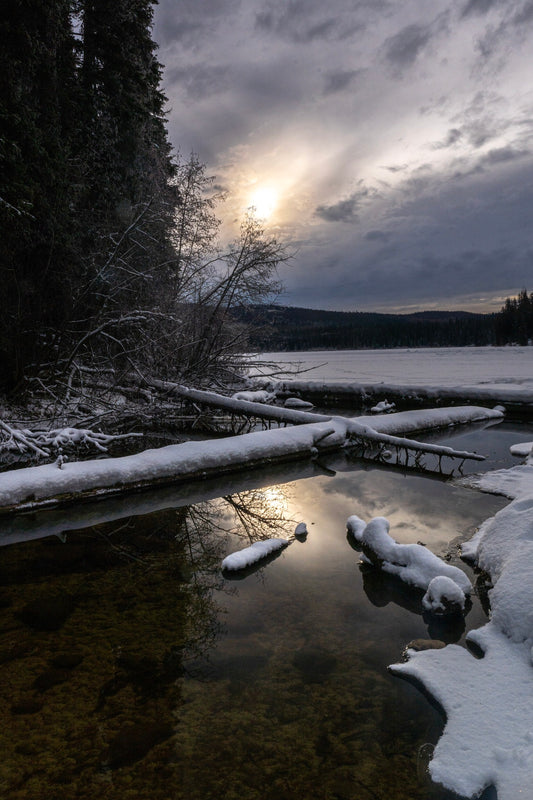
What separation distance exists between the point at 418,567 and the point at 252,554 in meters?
1.85

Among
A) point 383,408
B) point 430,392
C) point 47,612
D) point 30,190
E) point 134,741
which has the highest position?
point 30,190

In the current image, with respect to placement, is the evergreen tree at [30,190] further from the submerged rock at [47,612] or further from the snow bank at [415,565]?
the snow bank at [415,565]

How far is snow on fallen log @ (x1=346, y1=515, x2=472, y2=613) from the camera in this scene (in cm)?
398

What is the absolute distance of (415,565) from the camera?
15.2ft

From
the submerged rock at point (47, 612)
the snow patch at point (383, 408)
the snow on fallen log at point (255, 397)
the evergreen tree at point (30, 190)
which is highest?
the evergreen tree at point (30, 190)

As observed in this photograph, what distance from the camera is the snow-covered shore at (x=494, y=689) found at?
7.52 feet

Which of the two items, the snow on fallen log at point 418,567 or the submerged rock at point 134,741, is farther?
the snow on fallen log at point 418,567

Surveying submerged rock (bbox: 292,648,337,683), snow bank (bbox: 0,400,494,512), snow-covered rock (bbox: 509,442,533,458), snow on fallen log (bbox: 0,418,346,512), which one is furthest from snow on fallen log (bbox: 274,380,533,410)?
submerged rock (bbox: 292,648,337,683)

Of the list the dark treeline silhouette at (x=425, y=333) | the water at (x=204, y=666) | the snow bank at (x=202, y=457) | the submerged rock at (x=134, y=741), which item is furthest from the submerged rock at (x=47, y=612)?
the dark treeline silhouette at (x=425, y=333)

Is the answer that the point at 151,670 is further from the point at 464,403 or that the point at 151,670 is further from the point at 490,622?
the point at 464,403

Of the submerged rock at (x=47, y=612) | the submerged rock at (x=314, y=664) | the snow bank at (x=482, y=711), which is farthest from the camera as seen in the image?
the submerged rock at (x=47, y=612)

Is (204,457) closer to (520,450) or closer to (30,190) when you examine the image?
(30,190)

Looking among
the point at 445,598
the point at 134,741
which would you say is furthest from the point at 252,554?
the point at 134,741

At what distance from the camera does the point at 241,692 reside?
117 inches
